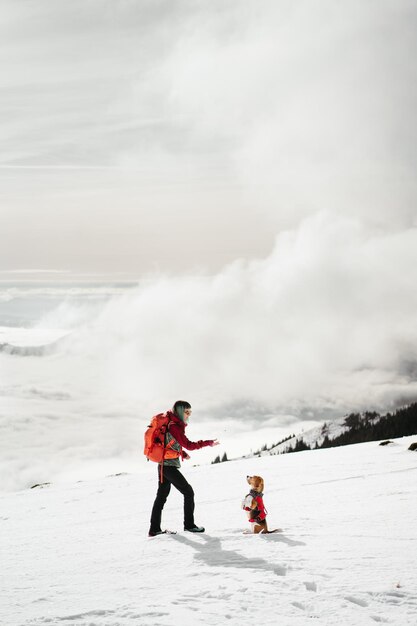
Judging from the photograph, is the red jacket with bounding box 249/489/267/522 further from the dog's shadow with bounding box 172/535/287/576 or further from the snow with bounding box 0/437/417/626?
the dog's shadow with bounding box 172/535/287/576

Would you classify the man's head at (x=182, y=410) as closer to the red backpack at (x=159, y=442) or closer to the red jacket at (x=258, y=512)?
the red backpack at (x=159, y=442)

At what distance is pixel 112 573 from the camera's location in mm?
7910

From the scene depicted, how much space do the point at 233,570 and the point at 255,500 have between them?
7.80 feet

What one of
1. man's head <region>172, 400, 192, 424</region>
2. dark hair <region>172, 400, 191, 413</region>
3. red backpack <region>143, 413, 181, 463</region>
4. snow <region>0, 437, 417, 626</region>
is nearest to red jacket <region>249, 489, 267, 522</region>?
snow <region>0, 437, 417, 626</region>

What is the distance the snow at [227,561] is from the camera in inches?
234

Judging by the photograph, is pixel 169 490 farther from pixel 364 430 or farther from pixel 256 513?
pixel 364 430

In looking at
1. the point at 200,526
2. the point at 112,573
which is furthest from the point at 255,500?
the point at 112,573

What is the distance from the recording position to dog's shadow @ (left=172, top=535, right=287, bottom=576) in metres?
7.37

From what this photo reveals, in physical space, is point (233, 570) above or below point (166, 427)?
below

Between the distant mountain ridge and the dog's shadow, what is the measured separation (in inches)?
3540

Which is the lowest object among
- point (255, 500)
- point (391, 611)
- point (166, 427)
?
point (391, 611)

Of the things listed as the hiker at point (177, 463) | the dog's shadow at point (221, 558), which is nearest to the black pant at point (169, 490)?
the hiker at point (177, 463)

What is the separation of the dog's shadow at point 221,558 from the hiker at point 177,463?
0.83 meters

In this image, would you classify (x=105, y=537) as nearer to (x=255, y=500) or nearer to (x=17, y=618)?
(x=255, y=500)
